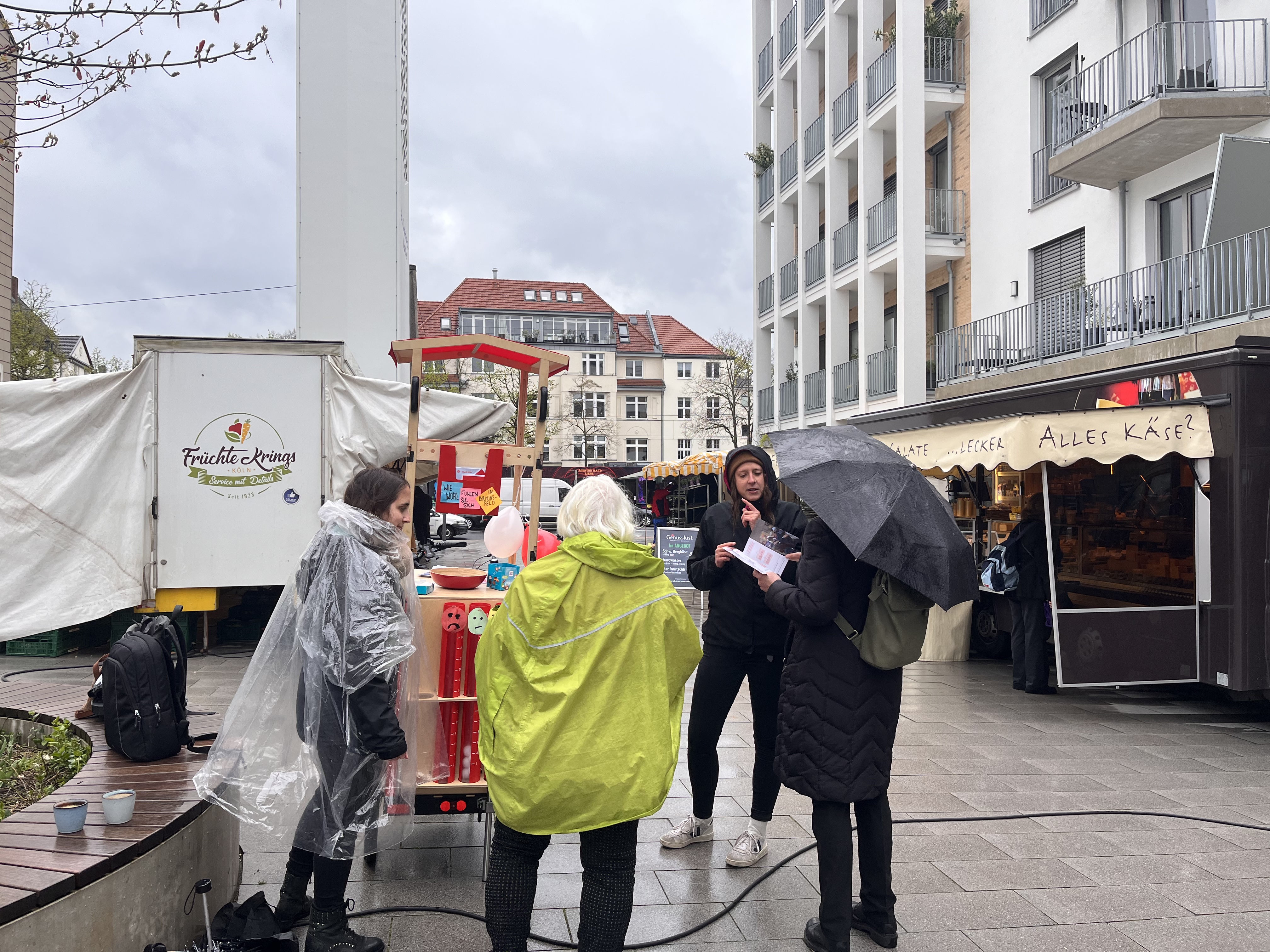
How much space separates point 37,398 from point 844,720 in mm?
8634

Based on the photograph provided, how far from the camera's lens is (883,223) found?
2120 cm

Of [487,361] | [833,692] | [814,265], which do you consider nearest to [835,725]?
[833,692]

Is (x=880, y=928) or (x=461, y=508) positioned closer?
(x=880, y=928)

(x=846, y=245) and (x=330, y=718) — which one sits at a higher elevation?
(x=846, y=245)

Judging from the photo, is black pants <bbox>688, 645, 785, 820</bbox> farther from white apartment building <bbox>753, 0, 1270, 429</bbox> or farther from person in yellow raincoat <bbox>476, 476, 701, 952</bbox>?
white apartment building <bbox>753, 0, 1270, 429</bbox>

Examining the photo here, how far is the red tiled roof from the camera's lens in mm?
70312

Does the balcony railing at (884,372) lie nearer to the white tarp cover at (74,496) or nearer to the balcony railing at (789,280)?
the balcony railing at (789,280)

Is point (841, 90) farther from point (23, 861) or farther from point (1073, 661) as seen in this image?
point (23, 861)

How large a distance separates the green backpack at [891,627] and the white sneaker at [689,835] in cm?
166

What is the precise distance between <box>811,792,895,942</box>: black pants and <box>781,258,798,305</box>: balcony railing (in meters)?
24.0

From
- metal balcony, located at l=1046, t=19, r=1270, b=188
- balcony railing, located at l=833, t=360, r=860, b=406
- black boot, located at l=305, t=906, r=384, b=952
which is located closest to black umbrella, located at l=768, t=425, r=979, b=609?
black boot, located at l=305, t=906, r=384, b=952

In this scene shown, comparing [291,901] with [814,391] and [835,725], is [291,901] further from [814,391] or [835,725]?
[814,391]

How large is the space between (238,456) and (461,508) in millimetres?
5151

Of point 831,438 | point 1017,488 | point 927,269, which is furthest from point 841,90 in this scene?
point 831,438
